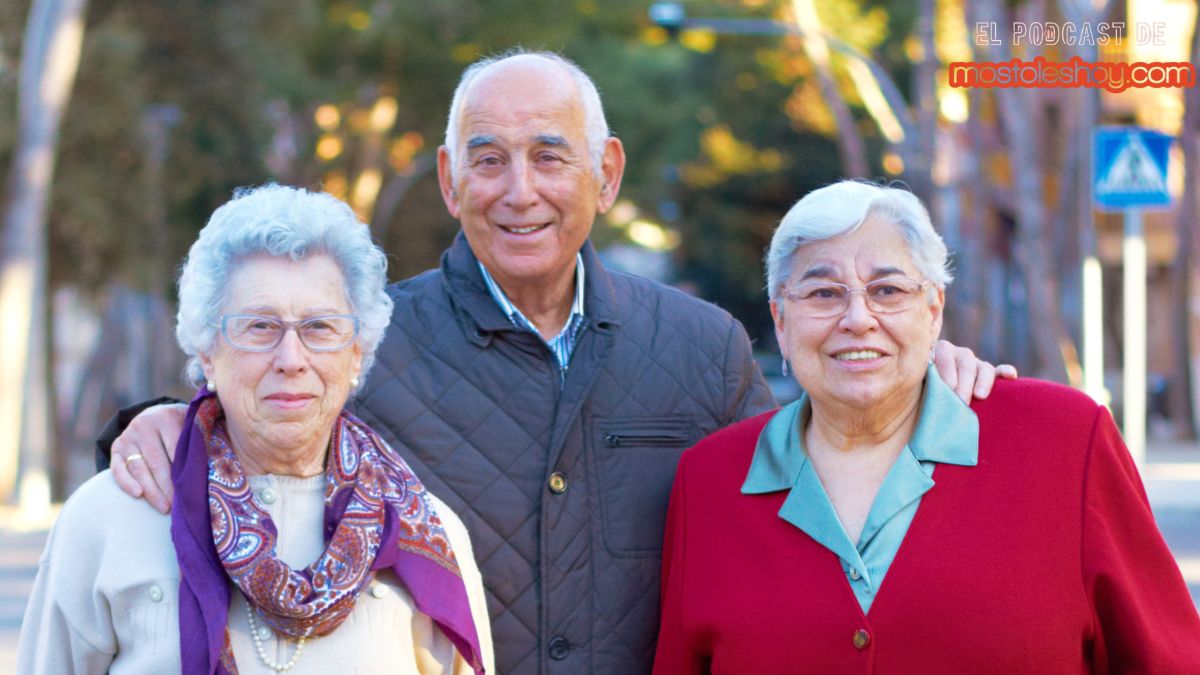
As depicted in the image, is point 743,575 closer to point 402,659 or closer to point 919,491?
point 919,491

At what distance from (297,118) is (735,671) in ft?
91.4

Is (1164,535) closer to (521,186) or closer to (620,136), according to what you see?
(521,186)

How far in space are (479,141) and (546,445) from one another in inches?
30.2

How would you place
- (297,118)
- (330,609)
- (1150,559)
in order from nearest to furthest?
(330,609) < (1150,559) < (297,118)

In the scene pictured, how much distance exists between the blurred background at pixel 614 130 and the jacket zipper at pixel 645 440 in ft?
19.9

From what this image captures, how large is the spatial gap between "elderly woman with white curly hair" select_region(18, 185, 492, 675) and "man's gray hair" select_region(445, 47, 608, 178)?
685 millimetres

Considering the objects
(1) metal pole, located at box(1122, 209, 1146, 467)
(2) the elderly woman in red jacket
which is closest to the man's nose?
(2) the elderly woman in red jacket

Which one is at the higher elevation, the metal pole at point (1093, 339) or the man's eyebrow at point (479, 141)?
the man's eyebrow at point (479, 141)

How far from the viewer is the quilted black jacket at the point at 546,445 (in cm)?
414

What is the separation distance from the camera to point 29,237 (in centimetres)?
1819

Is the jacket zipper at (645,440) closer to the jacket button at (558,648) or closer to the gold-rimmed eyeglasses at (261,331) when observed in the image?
the jacket button at (558,648)

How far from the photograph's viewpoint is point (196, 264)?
140 inches

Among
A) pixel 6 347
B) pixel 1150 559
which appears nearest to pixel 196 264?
pixel 1150 559

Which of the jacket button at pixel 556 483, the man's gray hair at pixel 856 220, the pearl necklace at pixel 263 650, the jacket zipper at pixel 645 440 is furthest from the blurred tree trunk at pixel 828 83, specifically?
the pearl necklace at pixel 263 650
